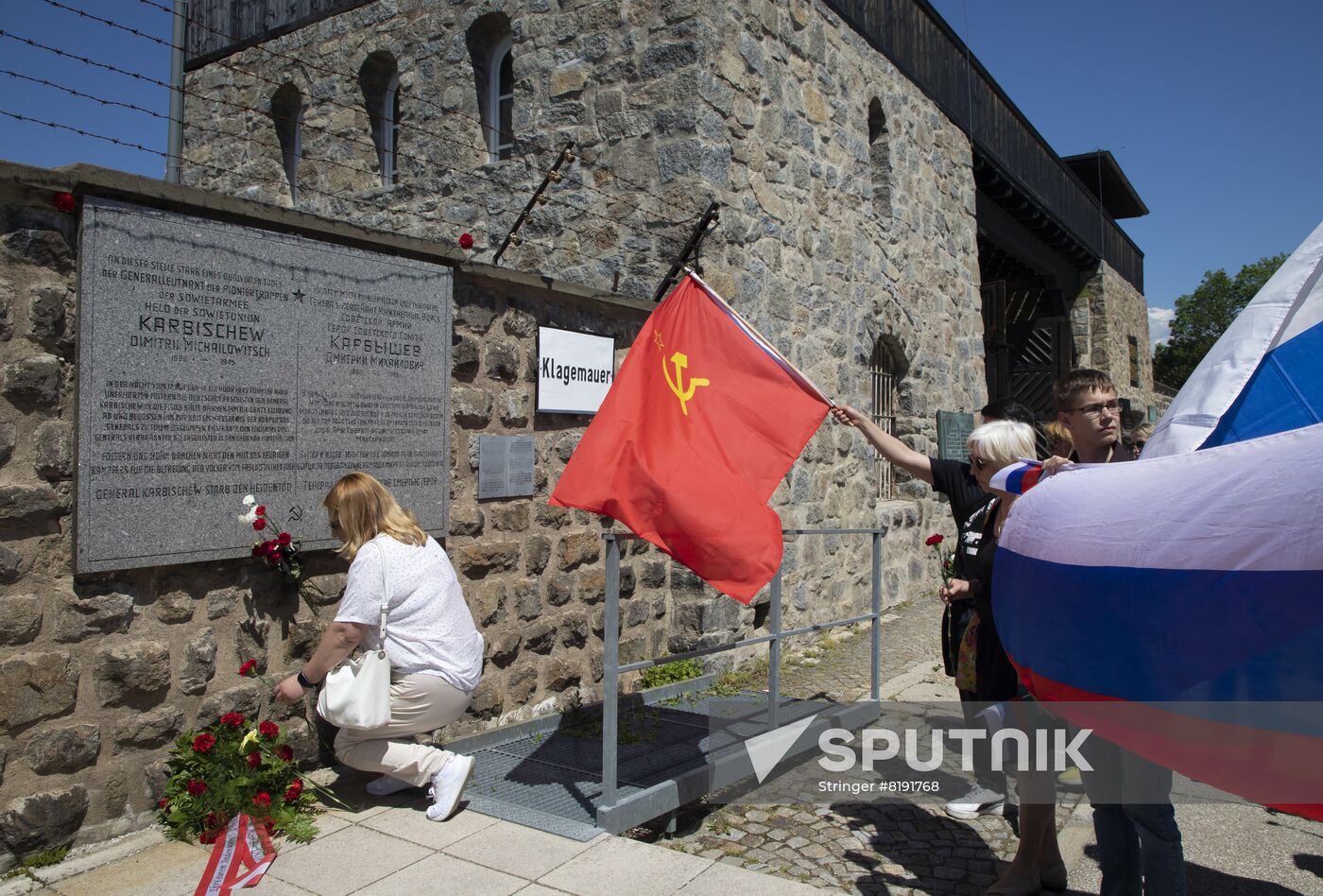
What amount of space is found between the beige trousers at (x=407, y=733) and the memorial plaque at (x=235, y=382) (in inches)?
33.4

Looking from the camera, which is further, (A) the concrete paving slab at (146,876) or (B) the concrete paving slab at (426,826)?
(B) the concrete paving slab at (426,826)

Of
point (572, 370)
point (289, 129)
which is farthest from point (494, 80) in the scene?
point (572, 370)

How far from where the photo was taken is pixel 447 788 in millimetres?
3967

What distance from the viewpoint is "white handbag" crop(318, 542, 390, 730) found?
370 cm

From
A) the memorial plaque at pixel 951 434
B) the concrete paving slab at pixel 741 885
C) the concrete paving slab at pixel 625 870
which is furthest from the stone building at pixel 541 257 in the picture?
the concrete paving slab at pixel 741 885

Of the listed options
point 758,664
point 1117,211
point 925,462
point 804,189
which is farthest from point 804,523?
point 1117,211

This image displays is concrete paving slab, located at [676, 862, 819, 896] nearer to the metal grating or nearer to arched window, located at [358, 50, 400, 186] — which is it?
the metal grating

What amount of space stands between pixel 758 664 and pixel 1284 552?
560cm

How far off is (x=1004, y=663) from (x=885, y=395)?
6.68m

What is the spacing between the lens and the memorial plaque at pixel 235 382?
3.54 m

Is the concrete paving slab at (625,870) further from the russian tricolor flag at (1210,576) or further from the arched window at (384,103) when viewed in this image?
the arched window at (384,103)

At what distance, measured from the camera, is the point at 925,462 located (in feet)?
13.0

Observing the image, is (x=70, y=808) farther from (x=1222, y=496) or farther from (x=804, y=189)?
(x=804, y=189)

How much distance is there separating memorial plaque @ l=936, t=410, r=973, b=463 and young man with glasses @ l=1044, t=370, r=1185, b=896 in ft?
23.4
